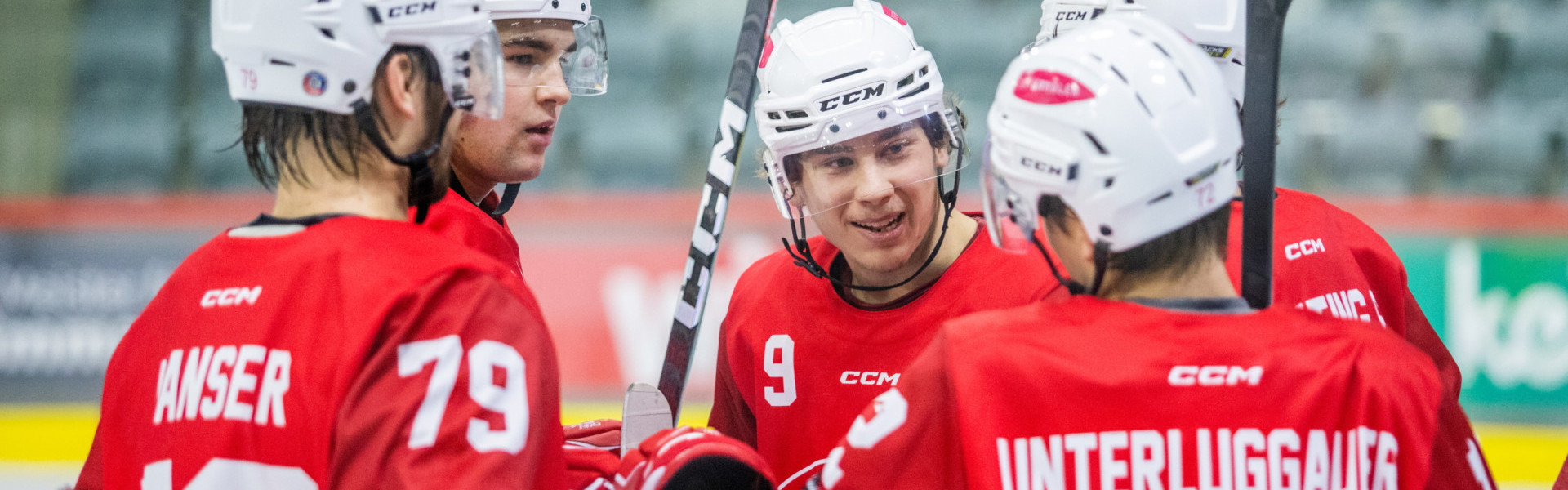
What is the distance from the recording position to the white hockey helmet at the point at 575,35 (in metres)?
2.28

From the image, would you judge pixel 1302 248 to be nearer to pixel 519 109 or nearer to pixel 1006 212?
pixel 1006 212

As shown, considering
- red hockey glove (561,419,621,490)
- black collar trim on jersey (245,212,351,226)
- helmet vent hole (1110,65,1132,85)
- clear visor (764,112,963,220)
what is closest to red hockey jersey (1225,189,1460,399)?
clear visor (764,112,963,220)

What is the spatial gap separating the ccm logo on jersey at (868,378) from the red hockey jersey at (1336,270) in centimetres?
65

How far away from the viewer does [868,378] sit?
2.37 meters

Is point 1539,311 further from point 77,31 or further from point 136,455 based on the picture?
point 77,31

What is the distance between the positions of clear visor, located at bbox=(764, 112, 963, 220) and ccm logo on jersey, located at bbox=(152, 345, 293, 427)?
1137 mm

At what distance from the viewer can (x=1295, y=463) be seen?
1.48 metres

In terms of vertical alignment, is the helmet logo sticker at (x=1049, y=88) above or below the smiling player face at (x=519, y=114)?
above

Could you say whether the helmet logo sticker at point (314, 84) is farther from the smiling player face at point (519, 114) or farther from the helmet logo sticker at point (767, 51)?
the helmet logo sticker at point (767, 51)

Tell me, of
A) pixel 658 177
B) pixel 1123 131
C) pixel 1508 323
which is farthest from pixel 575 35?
pixel 658 177

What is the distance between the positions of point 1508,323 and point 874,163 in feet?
14.2

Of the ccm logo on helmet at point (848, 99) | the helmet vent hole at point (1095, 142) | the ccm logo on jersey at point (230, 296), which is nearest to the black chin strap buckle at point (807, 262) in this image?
the ccm logo on helmet at point (848, 99)

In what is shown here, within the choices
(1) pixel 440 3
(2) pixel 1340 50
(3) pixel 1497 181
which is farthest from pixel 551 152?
(1) pixel 440 3

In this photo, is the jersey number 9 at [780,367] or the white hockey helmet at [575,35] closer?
the white hockey helmet at [575,35]
